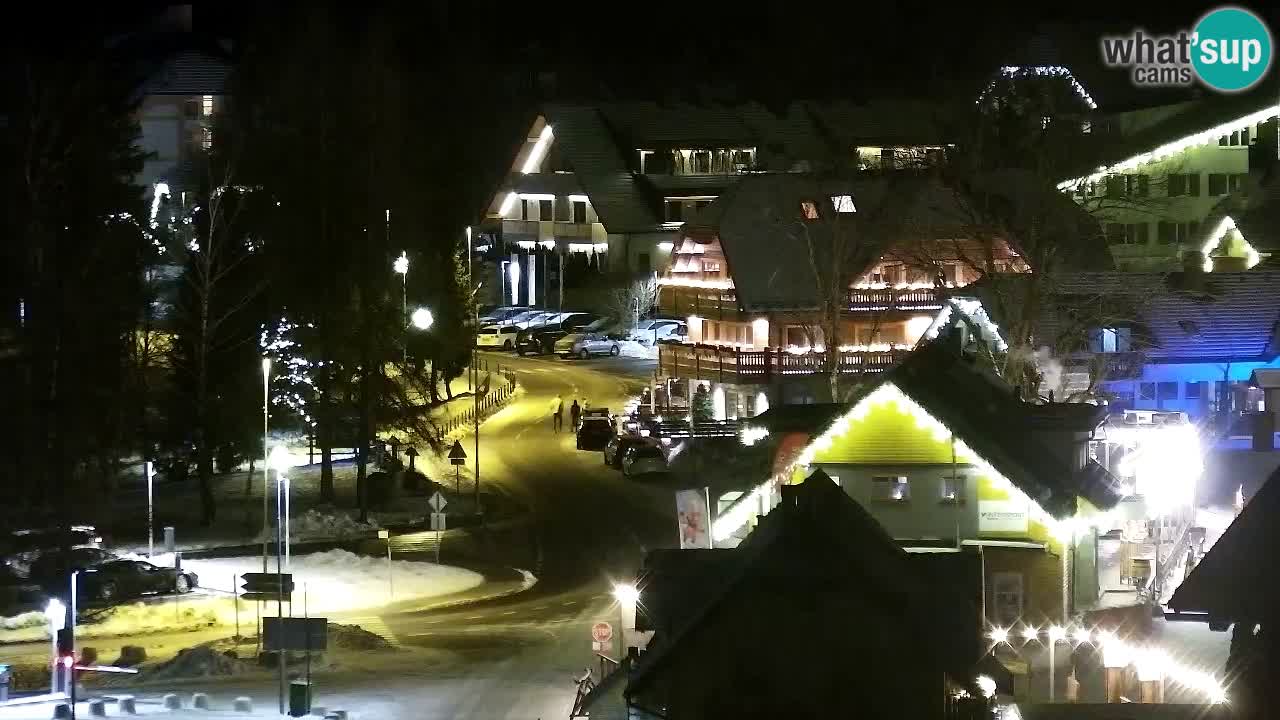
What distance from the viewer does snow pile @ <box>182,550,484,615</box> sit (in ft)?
130

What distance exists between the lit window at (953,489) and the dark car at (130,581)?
15888 mm

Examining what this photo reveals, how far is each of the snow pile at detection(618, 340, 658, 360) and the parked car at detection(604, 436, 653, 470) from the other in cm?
2533

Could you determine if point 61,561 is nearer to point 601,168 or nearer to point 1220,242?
point 1220,242

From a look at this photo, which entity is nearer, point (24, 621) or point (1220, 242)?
point (24, 621)

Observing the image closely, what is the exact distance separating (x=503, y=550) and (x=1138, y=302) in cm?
1926

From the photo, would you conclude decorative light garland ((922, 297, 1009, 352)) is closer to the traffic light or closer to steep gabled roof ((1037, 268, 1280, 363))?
steep gabled roof ((1037, 268, 1280, 363))

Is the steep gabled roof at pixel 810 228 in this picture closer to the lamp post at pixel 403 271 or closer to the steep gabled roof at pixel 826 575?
the lamp post at pixel 403 271

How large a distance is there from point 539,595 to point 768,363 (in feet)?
83.2

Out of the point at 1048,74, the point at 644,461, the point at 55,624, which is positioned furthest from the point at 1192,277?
the point at 55,624

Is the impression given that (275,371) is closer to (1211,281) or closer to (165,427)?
(165,427)

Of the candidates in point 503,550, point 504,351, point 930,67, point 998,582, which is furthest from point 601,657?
point 930,67

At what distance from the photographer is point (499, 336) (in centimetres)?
8806

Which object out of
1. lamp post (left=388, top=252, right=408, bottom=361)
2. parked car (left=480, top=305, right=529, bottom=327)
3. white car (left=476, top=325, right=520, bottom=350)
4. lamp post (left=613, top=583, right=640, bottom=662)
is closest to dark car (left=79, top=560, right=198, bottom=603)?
lamp post (left=613, top=583, right=640, bottom=662)

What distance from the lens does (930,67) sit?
107188 mm
